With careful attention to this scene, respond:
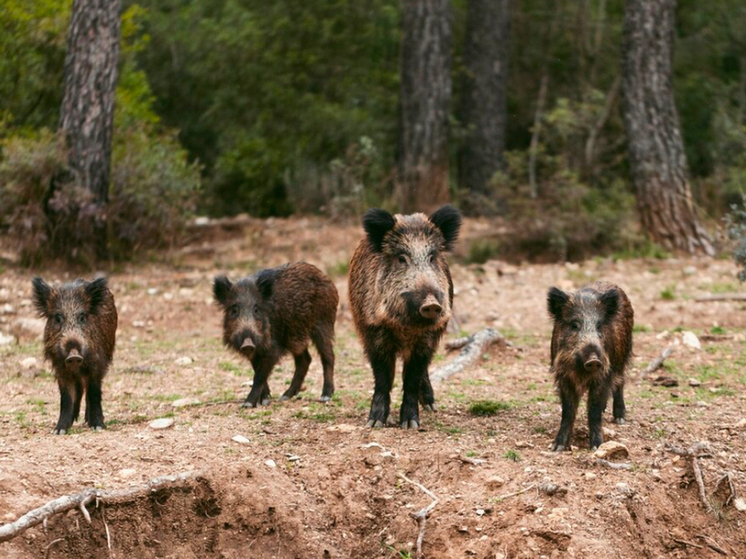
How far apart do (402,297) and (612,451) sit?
5.60ft

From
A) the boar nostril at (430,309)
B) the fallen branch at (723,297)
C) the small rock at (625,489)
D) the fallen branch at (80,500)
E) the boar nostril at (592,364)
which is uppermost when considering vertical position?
the boar nostril at (430,309)

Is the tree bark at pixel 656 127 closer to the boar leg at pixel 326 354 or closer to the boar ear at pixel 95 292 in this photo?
the boar leg at pixel 326 354

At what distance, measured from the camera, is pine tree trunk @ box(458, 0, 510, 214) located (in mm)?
19984

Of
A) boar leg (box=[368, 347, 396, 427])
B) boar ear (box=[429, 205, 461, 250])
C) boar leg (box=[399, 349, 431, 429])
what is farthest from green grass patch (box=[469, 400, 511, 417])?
boar ear (box=[429, 205, 461, 250])

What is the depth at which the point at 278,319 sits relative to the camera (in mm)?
8609

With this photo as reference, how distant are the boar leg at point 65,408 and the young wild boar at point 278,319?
135 cm

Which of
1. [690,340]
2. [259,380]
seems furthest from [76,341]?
[690,340]

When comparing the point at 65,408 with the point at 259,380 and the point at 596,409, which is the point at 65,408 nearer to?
the point at 259,380

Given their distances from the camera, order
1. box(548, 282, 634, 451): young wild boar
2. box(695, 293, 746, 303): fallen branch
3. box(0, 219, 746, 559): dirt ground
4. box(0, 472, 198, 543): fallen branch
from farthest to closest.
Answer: box(695, 293, 746, 303): fallen branch < box(548, 282, 634, 451): young wild boar < box(0, 219, 746, 559): dirt ground < box(0, 472, 198, 543): fallen branch

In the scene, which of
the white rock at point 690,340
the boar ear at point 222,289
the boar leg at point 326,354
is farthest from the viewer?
the white rock at point 690,340

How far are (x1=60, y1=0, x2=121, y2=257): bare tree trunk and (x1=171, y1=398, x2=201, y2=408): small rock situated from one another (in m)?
6.05

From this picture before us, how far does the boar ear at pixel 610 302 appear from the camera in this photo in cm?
711

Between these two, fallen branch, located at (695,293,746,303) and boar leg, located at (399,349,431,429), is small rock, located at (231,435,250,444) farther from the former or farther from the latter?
fallen branch, located at (695,293,746,303)

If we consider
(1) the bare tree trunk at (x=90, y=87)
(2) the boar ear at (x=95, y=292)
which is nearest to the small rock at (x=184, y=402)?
(2) the boar ear at (x=95, y=292)
